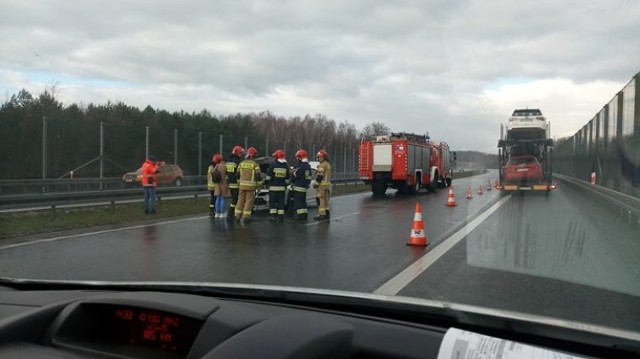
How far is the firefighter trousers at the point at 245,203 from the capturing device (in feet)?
49.9

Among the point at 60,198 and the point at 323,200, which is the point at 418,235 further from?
the point at 60,198

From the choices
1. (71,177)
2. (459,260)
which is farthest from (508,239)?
(71,177)

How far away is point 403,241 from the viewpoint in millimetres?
11562

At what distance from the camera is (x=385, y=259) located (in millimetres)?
9359

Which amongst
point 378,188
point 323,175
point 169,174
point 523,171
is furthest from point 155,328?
point 169,174

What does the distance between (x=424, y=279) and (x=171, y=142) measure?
28.1 metres

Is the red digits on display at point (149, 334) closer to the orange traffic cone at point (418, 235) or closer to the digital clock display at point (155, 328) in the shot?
the digital clock display at point (155, 328)

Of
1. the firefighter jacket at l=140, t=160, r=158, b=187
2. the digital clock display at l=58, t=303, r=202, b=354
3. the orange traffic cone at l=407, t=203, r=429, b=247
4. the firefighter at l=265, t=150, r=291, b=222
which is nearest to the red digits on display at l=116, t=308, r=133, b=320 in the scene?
the digital clock display at l=58, t=303, r=202, b=354

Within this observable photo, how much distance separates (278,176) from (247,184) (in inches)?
35.9

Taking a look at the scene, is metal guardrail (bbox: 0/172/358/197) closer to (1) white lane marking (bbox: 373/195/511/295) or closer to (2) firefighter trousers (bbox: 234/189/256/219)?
(2) firefighter trousers (bbox: 234/189/256/219)

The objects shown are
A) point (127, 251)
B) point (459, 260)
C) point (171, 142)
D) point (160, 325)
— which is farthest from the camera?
point (171, 142)

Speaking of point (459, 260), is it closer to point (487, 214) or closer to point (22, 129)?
point (487, 214)

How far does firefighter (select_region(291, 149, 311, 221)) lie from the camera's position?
15719mm

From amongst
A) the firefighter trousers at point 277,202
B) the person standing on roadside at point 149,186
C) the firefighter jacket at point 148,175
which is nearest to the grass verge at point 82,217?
the person standing on roadside at point 149,186
